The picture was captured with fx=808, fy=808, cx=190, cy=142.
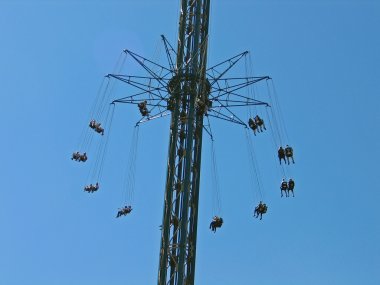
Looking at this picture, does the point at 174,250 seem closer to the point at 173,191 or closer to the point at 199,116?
the point at 173,191

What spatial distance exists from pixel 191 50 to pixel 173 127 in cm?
353

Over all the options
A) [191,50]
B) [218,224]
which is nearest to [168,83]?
[191,50]

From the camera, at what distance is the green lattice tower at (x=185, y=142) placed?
103 ft

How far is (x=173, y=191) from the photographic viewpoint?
32.2 meters

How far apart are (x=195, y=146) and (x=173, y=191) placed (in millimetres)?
2166

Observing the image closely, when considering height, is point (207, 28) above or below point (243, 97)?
above

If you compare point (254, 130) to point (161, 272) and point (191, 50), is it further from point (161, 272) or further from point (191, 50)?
point (161, 272)

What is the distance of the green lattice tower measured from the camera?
31.2 m

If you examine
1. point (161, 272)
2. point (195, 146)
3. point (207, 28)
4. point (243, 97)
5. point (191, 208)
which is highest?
point (207, 28)

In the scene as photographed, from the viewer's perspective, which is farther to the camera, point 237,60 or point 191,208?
point 237,60

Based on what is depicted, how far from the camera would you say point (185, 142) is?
32.7 meters

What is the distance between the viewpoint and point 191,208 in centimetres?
3200

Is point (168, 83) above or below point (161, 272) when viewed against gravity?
above

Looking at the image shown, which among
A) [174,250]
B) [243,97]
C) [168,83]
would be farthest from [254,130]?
[174,250]
